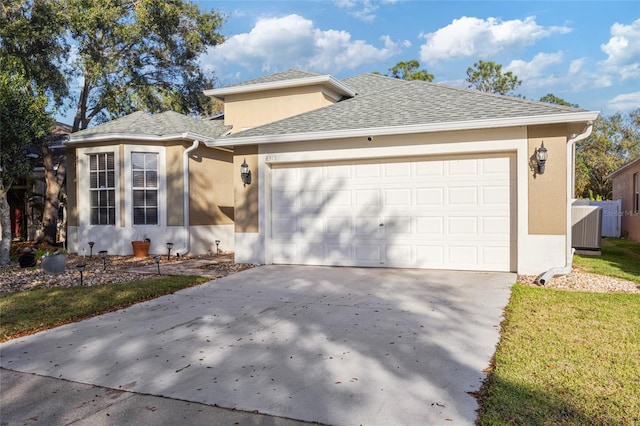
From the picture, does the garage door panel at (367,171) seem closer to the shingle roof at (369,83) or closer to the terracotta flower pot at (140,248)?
the shingle roof at (369,83)

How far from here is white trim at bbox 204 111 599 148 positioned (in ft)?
25.5

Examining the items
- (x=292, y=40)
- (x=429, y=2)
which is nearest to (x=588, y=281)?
(x=429, y=2)

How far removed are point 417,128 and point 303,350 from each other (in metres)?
5.59

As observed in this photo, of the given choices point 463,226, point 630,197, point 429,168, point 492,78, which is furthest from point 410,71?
point 463,226

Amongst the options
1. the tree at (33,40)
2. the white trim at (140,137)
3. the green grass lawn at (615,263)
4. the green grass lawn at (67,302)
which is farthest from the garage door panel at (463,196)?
the tree at (33,40)

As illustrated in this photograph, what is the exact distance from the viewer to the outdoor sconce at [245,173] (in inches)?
407

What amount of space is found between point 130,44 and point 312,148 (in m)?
10.7

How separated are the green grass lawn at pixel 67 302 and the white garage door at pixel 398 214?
2736mm

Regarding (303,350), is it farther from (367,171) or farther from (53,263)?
(53,263)

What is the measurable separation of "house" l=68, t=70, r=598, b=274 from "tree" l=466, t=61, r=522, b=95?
27.0 m

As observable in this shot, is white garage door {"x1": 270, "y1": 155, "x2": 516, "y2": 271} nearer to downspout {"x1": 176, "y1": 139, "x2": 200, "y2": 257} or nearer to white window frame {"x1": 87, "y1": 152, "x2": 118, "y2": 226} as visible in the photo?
downspout {"x1": 176, "y1": 139, "x2": 200, "y2": 257}

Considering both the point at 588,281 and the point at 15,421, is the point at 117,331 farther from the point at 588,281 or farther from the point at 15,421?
the point at 588,281

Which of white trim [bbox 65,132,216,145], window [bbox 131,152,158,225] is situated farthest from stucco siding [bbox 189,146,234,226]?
window [bbox 131,152,158,225]

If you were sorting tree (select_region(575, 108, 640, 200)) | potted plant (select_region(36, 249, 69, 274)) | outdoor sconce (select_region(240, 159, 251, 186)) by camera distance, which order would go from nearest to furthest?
potted plant (select_region(36, 249, 69, 274)) < outdoor sconce (select_region(240, 159, 251, 186)) < tree (select_region(575, 108, 640, 200))
